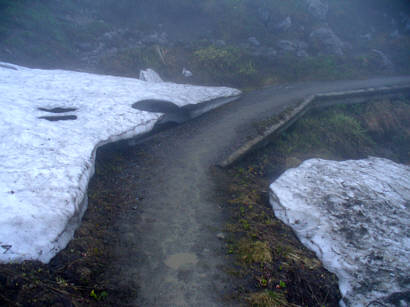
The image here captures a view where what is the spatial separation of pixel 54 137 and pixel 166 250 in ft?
12.9

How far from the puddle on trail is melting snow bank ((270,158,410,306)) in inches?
88.8

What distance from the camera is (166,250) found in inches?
195

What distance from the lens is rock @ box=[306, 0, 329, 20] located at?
26.8 metres

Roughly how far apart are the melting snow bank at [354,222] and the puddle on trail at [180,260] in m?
2.25

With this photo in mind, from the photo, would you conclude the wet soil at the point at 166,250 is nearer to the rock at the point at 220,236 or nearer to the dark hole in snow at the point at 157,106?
the rock at the point at 220,236

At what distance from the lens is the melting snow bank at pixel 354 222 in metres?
4.70

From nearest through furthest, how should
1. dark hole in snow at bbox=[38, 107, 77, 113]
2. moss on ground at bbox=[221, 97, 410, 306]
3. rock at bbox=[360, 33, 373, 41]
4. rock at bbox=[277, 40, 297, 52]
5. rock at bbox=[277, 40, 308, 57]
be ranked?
moss on ground at bbox=[221, 97, 410, 306], dark hole in snow at bbox=[38, 107, 77, 113], rock at bbox=[277, 40, 308, 57], rock at bbox=[277, 40, 297, 52], rock at bbox=[360, 33, 373, 41]

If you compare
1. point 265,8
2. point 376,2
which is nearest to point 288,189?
point 265,8

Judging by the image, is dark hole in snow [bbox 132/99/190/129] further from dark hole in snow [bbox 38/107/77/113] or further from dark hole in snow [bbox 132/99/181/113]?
dark hole in snow [bbox 38/107/77/113]

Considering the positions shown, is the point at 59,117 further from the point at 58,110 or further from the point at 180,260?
the point at 180,260

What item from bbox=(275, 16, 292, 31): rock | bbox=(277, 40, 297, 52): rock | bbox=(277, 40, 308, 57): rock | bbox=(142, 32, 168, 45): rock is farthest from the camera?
bbox=(275, 16, 292, 31): rock

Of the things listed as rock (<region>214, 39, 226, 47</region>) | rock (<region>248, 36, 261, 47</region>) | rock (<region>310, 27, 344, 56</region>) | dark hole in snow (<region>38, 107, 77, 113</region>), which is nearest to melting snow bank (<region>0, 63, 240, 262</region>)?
dark hole in snow (<region>38, 107, 77, 113</region>)

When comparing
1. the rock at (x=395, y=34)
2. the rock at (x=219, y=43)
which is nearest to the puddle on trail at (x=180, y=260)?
the rock at (x=219, y=43)

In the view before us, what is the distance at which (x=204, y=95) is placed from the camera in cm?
1159
